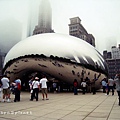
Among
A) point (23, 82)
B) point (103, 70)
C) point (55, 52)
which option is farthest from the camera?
point (23, 82)

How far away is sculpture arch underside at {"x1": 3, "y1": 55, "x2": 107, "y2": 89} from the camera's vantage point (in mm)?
19081

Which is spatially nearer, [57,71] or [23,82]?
[57,71]

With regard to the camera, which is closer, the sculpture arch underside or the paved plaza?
the paved plaza

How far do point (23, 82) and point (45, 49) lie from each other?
27.7 feet

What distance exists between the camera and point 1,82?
10258 millimetres

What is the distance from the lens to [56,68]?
63.8ft

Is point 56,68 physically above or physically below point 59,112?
above

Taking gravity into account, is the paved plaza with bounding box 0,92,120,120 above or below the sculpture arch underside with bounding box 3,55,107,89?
below

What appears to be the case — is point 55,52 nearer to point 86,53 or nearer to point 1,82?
point 86,53

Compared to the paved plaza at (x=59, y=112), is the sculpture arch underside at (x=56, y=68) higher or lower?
higher

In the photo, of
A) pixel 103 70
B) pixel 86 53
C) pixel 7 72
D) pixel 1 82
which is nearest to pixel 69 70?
pixel 86 53

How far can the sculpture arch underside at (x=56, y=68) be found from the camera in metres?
19.1

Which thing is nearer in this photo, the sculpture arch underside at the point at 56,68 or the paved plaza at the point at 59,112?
the paved plaza at the point at 59,112

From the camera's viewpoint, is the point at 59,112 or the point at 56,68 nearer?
the point at 59,112
